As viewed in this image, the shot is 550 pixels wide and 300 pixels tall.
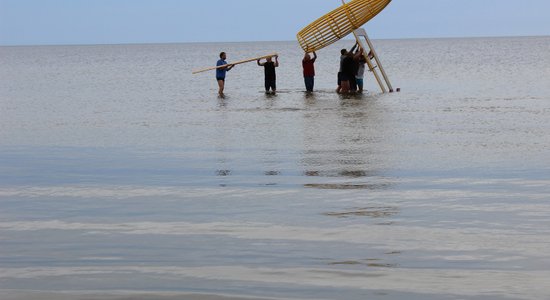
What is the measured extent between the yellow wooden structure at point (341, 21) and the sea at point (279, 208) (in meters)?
7.72

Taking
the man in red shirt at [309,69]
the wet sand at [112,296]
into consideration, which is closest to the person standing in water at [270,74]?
the man in red shirt at [309,69]

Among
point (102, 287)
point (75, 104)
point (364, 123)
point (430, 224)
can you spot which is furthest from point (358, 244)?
point (75, 104)

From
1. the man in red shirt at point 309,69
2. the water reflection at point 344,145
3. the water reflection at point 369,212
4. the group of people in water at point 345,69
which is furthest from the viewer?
the man in red shirt at point 309,69

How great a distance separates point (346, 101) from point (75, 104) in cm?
808

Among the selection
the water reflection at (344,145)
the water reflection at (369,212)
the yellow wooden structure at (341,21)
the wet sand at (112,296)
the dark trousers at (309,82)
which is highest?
the yellow wooden structure at (341,21)

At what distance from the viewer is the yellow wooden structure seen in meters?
29.6

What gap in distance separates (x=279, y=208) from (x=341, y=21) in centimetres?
2012

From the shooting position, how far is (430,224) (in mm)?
9367

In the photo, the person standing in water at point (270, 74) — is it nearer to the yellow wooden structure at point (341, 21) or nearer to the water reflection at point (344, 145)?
the yellow wooden structure at point (341, 21)

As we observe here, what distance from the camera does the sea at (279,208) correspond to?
23.7 ft

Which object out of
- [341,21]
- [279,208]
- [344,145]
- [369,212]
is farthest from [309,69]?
[369,212]

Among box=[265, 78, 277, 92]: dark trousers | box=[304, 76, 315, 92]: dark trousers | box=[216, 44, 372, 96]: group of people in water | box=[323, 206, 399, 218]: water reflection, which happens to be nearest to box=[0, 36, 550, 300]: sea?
box=[323, 206, 399, 218]: water reflection

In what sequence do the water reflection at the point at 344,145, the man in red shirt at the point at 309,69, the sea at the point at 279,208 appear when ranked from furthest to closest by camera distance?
1. the man in red shirt at the point at 309,69
2. the water reflection at the point at 344,145
3. the sea at the point at 279,208

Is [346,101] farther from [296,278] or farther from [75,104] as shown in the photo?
[296,278]
